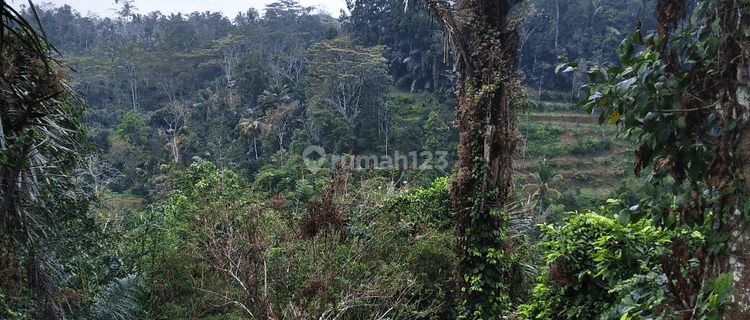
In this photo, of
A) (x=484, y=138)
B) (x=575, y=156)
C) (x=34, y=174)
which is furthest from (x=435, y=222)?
(x=575, y=156)

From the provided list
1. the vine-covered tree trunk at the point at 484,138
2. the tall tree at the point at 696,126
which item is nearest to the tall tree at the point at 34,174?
the vine-covered tree trunk at the point at 484,138

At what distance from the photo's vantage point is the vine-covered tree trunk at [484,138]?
4441 millimetres

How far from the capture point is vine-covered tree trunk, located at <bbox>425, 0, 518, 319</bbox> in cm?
444

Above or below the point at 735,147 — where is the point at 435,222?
below

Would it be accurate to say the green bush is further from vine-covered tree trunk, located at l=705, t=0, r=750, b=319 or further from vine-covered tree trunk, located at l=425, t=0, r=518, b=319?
vine-covered tree trunk, located at l=425, t=0, r=518, b=319

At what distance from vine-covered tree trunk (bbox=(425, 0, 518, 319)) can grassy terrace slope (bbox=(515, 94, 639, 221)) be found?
1343 centimetres

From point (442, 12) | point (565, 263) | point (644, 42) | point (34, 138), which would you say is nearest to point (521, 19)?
point (442, 12)

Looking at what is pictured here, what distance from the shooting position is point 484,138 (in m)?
4.48

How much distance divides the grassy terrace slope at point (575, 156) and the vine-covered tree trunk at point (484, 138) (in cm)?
1343

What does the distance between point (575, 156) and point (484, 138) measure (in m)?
19.5

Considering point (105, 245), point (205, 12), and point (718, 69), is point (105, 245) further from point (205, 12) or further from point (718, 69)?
point (205, 12)

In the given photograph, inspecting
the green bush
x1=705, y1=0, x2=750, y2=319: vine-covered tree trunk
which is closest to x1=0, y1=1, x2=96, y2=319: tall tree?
the green bush

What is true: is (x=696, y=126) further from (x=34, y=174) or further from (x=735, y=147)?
(x=34, y=174)

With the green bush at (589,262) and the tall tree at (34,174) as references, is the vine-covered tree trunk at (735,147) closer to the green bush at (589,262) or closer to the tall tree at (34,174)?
the green bush at (589,262)
